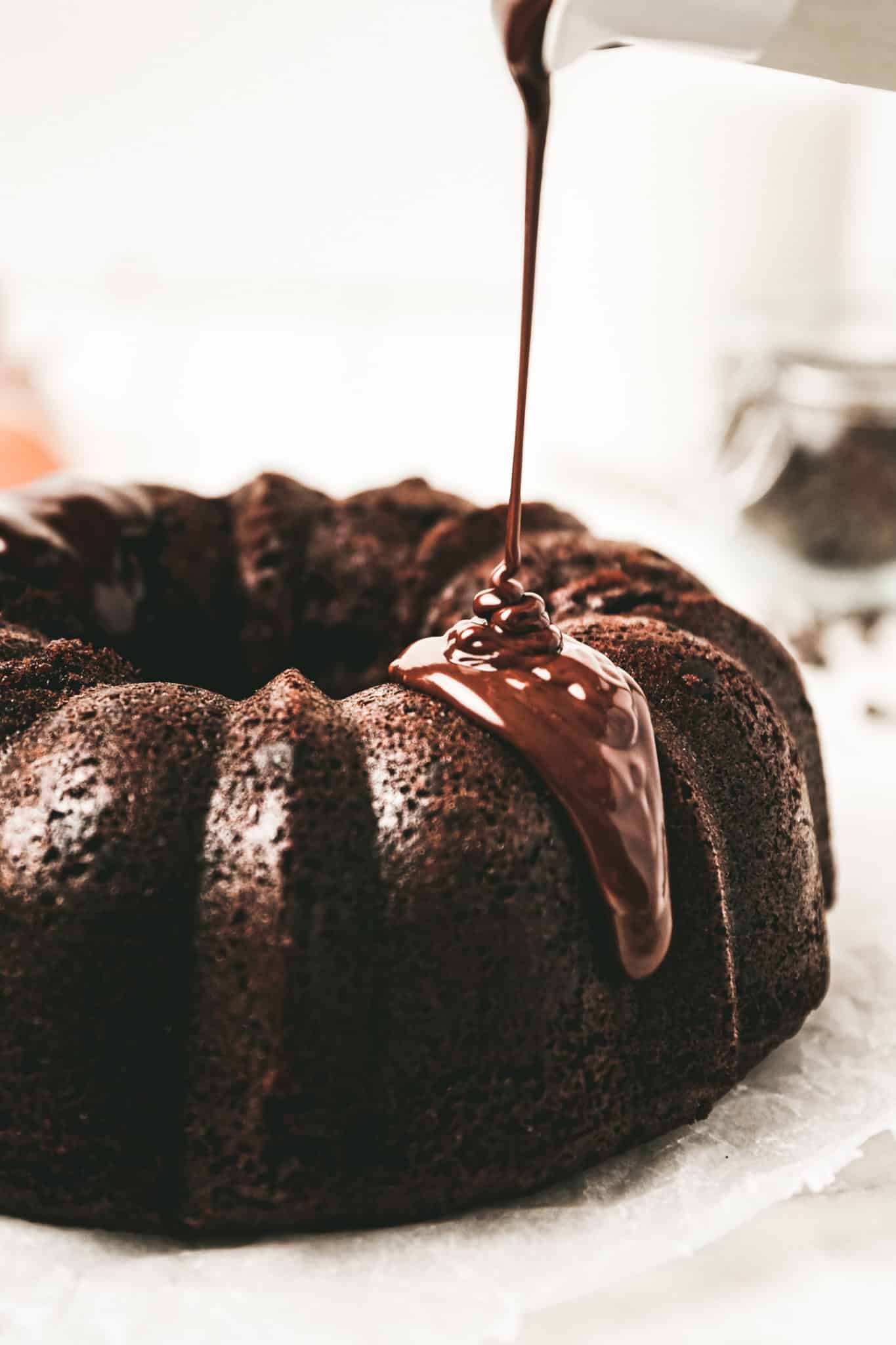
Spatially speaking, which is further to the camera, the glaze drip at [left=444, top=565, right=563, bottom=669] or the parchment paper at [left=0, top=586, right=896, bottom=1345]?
the glaze drip at [left=444, top=565, right=563, bottom=669]

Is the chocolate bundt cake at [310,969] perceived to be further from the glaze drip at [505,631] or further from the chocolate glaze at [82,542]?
the chocolate glaze at [82,542]

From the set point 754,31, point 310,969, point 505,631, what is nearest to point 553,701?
point 505,631

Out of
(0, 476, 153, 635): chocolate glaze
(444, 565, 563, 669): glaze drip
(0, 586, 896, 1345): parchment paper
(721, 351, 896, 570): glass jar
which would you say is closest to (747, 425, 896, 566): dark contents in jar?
(721, 351, 896, 570): glass jar

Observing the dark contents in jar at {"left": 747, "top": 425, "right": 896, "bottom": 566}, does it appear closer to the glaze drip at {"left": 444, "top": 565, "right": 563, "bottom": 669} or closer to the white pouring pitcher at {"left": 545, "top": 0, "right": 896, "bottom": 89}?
the white pouring pitcher at {"left": 545, "top": 0, "right": 896, "bottom": 89}

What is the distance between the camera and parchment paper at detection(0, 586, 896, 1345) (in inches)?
59.2

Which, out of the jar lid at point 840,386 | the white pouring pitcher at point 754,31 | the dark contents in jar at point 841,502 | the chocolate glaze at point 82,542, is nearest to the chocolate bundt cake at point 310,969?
the chocolate glaze at point 82,542

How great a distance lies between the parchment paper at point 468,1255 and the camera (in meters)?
1.50

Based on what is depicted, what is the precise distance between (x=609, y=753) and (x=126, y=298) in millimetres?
5198

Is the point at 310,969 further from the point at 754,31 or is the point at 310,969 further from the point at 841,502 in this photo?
the point at 841,502

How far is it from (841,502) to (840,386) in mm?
410

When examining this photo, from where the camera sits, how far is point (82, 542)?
7.55 feet

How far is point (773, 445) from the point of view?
12.8ft

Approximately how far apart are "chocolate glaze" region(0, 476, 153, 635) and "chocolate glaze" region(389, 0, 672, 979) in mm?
635

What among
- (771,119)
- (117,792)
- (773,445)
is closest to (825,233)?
(771,119)
